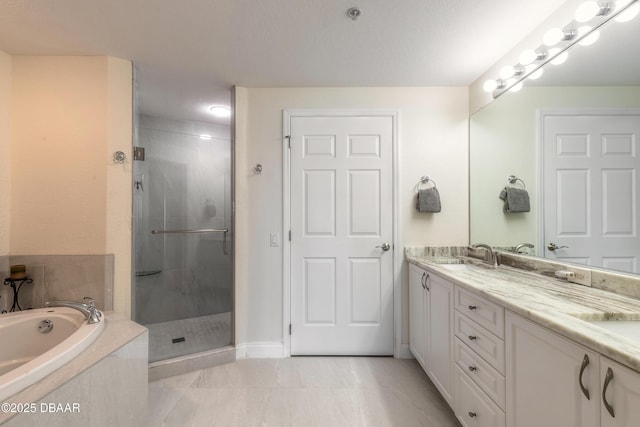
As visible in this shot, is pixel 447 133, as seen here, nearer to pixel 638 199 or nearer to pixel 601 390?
pixel 638 199

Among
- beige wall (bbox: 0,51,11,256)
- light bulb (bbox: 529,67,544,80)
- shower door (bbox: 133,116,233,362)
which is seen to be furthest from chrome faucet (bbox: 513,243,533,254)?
beige wall (bbox: 0,51,11,256)

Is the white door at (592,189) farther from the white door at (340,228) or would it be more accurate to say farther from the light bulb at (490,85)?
the white door at (340,228)

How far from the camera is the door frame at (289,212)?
2.32m

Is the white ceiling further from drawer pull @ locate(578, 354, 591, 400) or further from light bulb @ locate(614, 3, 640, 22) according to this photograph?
drawer pull @ locate(578, 354, 591, 400)

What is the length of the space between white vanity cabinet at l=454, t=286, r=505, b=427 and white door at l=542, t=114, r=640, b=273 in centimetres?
63

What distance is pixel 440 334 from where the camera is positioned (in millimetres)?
1723


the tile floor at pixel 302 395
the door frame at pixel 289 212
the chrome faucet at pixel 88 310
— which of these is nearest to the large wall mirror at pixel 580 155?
the door frame at pixel 289 212

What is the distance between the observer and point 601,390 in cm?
73

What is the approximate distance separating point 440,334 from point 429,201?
1.04 m

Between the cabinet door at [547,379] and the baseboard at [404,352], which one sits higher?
the cabinet door at [547,379]

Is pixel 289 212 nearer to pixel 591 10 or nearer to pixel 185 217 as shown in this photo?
pixel 185 217

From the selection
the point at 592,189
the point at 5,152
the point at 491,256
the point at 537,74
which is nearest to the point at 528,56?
the point at 537,74

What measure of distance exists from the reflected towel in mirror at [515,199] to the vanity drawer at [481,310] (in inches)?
31.2

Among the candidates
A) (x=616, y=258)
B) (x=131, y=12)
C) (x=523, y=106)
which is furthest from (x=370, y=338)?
(x=131, y=12)
